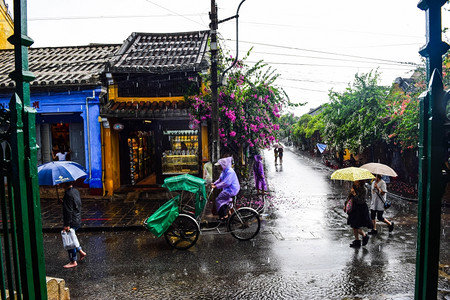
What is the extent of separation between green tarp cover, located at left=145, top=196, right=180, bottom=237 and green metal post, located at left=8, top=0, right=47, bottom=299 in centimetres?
565

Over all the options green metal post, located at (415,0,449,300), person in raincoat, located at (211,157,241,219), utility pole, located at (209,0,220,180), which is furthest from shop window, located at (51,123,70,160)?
green metal post, located at (415,0,449,300)

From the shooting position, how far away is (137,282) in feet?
20.2

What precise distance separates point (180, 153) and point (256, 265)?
8420 millimetres

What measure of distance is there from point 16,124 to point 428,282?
8.74 ft

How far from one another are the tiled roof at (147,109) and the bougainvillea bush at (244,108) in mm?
504

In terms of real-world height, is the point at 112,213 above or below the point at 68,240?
below

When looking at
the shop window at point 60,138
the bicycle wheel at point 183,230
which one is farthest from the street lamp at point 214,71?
the shop window at point 60,138

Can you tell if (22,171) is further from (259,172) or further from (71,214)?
(259,172)

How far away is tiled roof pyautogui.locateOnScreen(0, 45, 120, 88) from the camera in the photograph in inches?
529

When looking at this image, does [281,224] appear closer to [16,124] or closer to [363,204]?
[363,204]

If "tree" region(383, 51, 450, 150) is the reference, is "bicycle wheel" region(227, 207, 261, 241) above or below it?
below

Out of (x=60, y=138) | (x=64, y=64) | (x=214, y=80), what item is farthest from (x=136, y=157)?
(x=214, y=80)

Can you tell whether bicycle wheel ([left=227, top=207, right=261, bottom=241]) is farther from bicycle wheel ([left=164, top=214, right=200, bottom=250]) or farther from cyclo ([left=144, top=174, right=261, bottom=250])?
bicycle wheel ([left=164, top=214, right=200, bottom=250])

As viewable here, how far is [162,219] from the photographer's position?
780cm
